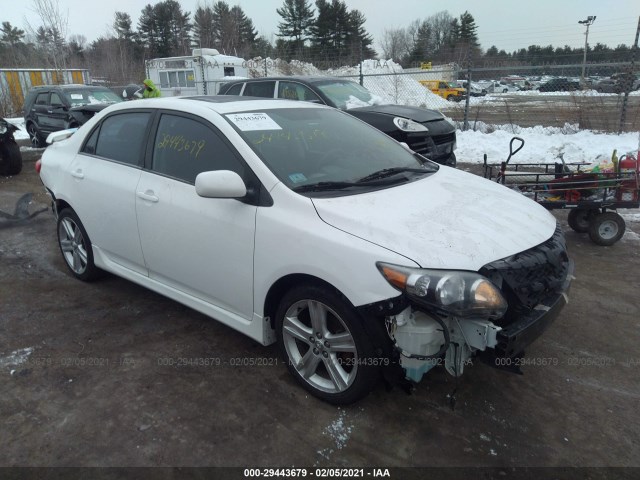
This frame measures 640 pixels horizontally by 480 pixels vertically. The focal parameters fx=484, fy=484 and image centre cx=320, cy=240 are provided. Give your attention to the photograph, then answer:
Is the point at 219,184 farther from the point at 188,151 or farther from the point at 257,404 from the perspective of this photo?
the point at 257,404

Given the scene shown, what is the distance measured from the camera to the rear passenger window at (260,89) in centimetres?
827

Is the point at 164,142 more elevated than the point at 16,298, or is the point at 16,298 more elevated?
the point at 164,142

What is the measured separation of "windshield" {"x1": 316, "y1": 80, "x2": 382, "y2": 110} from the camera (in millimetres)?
7746

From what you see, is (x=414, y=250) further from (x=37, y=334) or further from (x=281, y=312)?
(x=37, y=334)

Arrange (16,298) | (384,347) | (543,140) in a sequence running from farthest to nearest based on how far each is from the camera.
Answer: (543,140) < (16,298) < (384,347)

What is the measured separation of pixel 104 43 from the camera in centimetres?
4484

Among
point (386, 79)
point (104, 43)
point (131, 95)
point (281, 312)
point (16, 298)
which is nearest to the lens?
point (281, 312)

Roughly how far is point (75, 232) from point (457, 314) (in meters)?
3.63

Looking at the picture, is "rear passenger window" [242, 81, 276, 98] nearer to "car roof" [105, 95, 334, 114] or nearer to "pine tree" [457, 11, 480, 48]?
"car roof" [105, 95, 334, 114]

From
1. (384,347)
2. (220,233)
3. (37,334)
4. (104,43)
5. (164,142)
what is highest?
(104,43)

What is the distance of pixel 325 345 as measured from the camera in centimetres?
275

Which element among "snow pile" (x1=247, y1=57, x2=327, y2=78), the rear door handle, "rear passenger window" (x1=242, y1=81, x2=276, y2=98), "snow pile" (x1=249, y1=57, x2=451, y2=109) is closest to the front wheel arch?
the rear door handle

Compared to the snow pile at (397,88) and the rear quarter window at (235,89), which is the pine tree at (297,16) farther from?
the rear quarter window at (235,89)

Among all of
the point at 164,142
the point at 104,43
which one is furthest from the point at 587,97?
the point at 104,43
